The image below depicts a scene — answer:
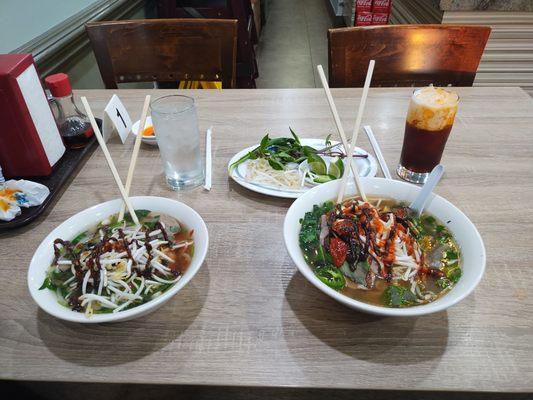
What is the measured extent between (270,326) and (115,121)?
0.93 meters

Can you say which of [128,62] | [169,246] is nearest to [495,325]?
[169,246]

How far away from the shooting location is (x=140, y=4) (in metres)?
3.57

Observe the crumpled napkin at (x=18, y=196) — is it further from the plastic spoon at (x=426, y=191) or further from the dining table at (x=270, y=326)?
the plastic spoon at (x=426, y=191)

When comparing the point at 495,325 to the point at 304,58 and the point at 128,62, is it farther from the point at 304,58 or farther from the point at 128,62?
the point at 304,58

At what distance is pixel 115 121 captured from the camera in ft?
4.34

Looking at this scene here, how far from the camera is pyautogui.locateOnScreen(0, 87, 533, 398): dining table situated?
0.68 meters

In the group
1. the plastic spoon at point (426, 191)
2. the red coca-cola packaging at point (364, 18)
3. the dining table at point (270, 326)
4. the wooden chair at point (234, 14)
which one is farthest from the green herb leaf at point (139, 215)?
the red coca-cola packaging at point (364, 18)

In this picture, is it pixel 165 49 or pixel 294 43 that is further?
pixel 294 43

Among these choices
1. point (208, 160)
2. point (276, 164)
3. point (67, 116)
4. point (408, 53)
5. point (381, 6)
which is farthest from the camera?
point (381, 6)

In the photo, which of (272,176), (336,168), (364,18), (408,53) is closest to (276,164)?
(272,176)

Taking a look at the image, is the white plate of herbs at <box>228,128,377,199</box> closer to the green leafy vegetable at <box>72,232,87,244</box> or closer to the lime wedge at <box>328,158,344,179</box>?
the lime wedge at <box>328,158,344,179</box>

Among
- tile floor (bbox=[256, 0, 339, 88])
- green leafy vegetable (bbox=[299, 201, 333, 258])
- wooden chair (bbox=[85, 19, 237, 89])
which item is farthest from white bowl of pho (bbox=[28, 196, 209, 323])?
tile floor (bbox=[256, 0, 339, 88])

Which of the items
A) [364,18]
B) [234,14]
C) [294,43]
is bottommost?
[294,43]

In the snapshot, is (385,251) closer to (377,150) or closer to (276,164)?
(276,164)
